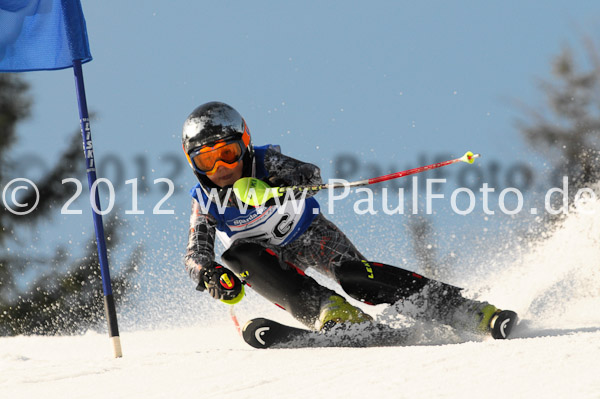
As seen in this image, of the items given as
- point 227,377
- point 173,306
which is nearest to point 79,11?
point 173,306

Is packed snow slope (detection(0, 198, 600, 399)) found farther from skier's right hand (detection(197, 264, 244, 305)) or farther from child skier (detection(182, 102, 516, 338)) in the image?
skier's right hand (detection(197, 264, 244, 305))

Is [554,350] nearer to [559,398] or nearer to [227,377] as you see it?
[559,398]

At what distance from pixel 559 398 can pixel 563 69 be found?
55.5 feet

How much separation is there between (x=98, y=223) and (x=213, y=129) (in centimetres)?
137

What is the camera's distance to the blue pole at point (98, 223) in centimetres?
441

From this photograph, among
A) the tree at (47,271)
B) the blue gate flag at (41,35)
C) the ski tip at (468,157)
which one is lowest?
the tree at (47,271)

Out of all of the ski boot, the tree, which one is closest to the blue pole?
the ski boot

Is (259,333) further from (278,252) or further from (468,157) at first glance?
(468,157)

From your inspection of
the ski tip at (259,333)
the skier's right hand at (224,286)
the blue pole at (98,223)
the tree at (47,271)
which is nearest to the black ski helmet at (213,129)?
the skier's right hand at (224,286)

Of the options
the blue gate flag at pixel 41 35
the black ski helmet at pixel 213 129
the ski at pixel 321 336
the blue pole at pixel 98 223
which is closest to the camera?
the ski at pixel 321 336

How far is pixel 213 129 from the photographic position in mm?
3973

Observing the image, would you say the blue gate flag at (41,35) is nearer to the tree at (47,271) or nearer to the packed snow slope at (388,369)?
the packed snow slope at (388,369)

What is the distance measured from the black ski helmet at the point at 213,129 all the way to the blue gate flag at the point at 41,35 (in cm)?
158

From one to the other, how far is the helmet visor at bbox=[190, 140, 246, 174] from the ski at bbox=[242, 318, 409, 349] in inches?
38.3
